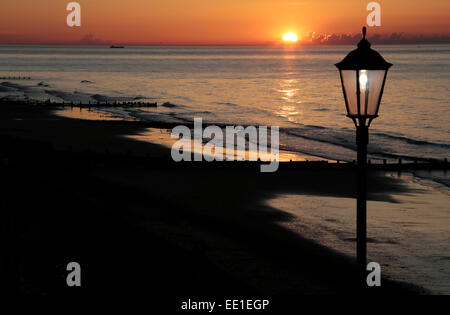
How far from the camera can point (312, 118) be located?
246 feet

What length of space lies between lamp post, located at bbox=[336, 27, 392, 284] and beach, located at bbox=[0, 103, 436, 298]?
810 mm

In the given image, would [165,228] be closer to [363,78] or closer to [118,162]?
[118,162]

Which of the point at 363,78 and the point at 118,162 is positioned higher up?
the point at 363,78

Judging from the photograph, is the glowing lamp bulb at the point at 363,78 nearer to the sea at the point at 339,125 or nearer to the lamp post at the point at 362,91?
the lamp post at the point at 362,91

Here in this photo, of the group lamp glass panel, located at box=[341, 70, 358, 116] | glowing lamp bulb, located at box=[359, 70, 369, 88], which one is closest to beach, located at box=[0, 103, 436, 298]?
lamp glass panel, located at box=[341, 70, 358, 116]

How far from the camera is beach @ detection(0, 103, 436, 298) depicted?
1406 cm

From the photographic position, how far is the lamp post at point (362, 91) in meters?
6.74

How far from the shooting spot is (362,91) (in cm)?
681

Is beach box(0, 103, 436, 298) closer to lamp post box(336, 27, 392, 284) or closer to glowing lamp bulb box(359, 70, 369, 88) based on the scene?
lamp post box(336, 27, 392, 284)

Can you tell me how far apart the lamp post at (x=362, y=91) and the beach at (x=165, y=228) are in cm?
81

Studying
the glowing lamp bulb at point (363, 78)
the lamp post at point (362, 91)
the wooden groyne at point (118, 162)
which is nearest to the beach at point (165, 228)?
the wooden groyne at point (118, 162)

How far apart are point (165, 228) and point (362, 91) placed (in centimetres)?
1408

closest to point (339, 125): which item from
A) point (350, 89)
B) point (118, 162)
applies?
point (118, 162)

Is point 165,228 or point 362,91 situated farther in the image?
point 165,228
